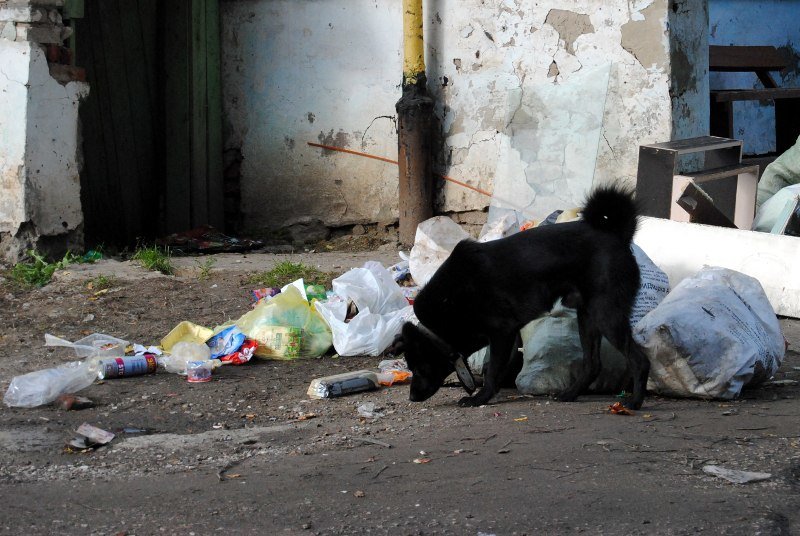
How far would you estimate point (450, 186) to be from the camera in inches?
312

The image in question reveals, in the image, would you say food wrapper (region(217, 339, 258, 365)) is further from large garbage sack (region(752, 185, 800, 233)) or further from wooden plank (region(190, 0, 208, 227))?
large garbage sack (region(752, 185, 800, 233))

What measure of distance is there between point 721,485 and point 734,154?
4733 millimetres

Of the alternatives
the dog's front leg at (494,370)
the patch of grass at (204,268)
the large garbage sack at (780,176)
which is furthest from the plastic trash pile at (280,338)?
the large garbage sack at (780,176)

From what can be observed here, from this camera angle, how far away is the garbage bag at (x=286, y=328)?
532cm

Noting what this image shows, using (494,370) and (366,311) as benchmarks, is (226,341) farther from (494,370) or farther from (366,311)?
(494,370)

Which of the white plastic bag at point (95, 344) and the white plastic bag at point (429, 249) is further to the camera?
the white plastic bag at point (429, 249)

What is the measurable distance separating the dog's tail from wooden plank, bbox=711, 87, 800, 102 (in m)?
5.77

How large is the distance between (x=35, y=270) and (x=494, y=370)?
143 inches

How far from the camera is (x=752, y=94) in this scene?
31.4ft

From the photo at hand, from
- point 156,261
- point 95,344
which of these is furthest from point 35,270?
point 95,344

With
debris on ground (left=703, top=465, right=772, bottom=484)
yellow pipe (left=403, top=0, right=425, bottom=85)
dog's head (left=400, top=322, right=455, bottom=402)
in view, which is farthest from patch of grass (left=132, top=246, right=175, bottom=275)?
debris on ground (left=703, top=465, right=772, bottom=484)

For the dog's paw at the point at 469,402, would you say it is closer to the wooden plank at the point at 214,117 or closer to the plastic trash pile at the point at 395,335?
the plastic trash pile at the point at 395,335

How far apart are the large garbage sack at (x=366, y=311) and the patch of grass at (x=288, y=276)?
59cm

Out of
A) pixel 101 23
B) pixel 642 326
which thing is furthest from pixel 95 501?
pixel 101 23
